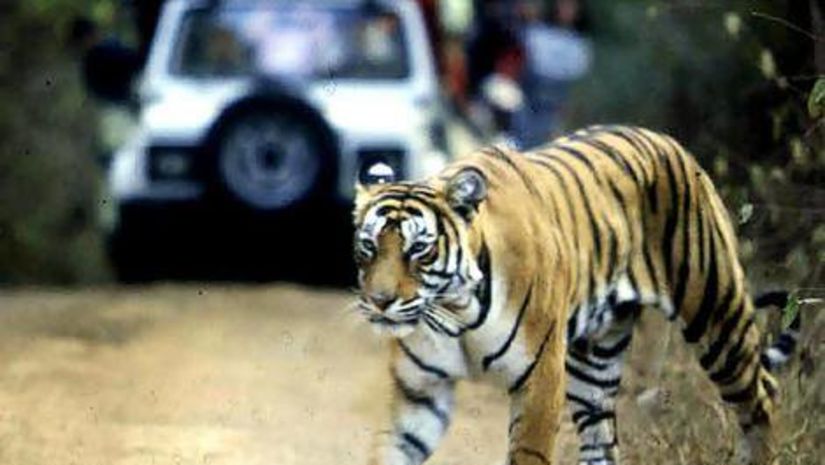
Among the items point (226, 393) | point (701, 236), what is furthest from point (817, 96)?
point (226, 393)

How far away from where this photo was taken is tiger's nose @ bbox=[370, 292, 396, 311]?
6.54m

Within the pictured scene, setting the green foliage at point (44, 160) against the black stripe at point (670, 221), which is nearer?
the black stripe at point (670, 221)

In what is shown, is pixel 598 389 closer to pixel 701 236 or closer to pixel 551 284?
pixel 701 236

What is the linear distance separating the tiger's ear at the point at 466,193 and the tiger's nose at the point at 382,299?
39 cm

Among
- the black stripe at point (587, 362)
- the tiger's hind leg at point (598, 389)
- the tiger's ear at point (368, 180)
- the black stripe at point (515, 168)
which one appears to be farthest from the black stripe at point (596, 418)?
the tiger's ear at point (368, 180)

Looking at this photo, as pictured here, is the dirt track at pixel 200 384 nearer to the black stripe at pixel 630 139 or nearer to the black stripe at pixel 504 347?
the black stripe at pixel 504 347

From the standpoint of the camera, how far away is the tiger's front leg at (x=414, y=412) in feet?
22.5

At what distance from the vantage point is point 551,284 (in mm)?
7043

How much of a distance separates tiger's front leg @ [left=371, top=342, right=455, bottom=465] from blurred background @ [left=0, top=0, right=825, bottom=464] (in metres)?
1.19

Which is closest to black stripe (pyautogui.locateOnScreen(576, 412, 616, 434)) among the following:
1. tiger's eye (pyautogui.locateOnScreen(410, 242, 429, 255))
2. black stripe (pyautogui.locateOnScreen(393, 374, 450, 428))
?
black stripe (pyautogui.locateOnScreen(393, 374, 450, 428))

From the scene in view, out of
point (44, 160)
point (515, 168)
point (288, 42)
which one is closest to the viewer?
point (515, 168)

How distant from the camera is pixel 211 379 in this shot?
10.7 m

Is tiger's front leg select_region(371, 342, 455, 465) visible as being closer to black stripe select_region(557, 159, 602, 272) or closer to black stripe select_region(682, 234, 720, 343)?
black stripe select_region(557, 159, 602, 272)

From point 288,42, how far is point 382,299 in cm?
832
